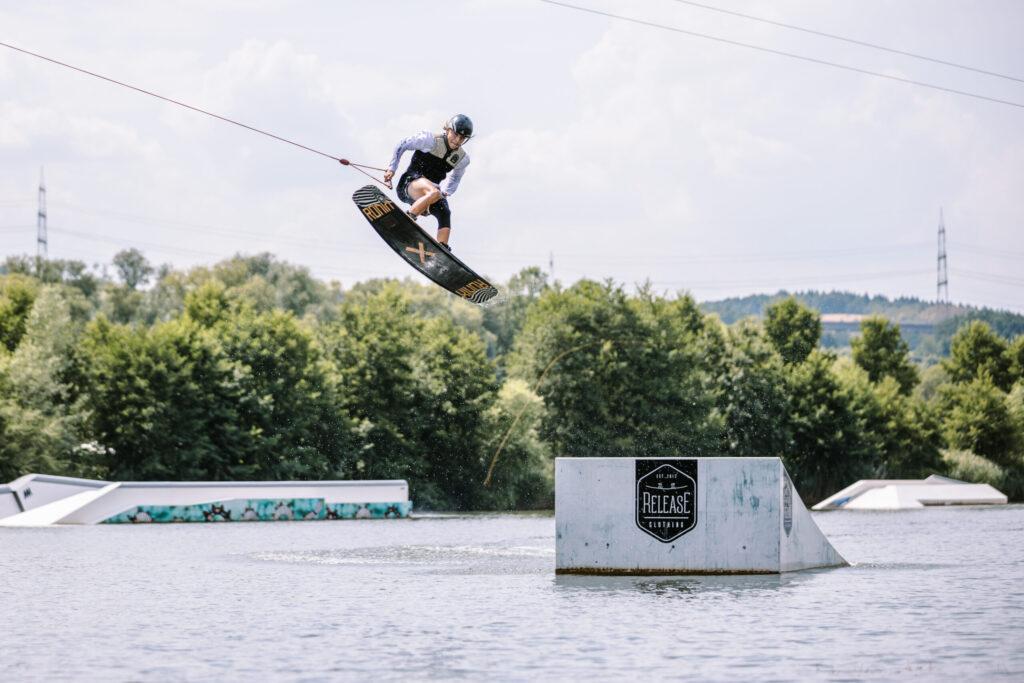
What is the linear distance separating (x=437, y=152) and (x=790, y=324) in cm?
8284

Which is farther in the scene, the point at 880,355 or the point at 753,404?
the point at 880,355

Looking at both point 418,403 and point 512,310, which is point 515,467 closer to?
point 418,403

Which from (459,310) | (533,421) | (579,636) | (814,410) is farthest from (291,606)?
(459,310)

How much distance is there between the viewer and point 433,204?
61.0 feet

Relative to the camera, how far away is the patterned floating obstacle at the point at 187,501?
135 ft

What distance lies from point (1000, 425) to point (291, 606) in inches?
3026

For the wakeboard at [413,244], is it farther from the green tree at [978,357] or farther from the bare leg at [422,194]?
the green tree at [978,357]

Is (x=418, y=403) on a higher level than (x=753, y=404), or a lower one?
lower

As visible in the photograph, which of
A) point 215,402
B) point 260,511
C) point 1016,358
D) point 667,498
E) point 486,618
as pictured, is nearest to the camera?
point 486,618

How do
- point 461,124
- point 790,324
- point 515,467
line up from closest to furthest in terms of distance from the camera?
point 461,124
point 515,467
point 790,324

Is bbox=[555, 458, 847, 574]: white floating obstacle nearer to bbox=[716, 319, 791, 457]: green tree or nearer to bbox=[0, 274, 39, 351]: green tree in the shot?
bbox=[0, 274, 39, 351]: green tree

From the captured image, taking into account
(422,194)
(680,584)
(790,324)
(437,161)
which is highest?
(790,324)

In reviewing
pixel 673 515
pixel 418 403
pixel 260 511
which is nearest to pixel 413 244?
pixel 673 515

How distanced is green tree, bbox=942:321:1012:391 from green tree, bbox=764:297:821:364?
10.8 m
